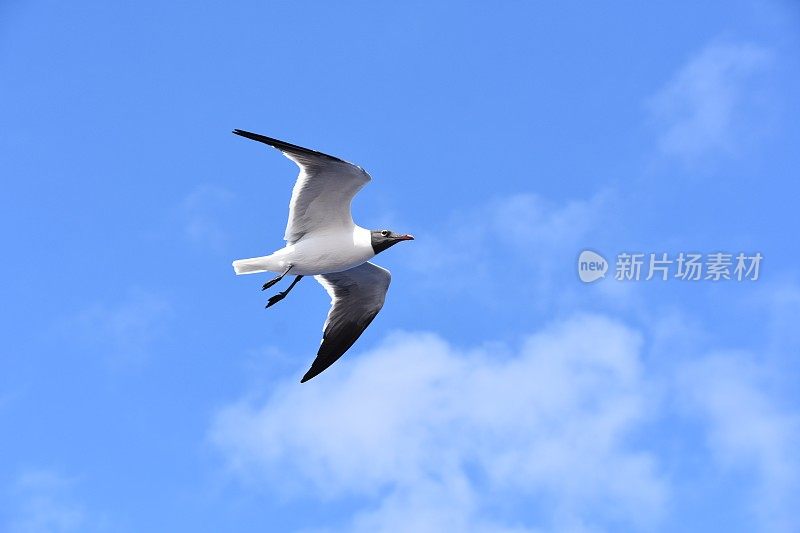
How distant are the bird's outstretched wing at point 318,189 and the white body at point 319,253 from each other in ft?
0.41

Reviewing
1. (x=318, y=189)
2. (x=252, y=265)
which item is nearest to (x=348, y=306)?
(x=252, y=265)

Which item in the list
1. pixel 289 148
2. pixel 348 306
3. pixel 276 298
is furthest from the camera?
pixel 348 306

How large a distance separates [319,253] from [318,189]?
1.09 m

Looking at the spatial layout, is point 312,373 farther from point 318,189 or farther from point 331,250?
point 318,189

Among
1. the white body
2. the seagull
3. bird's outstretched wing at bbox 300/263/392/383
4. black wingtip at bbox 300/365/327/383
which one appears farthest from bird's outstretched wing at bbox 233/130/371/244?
black wingtip at bbox 300/365/327/383

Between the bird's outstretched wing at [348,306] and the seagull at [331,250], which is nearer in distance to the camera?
the seagull at [331,250]

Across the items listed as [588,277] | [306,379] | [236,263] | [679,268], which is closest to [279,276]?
[236,263]

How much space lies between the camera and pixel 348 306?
1955 centimetres

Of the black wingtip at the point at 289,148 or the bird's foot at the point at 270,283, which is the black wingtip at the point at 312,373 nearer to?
the bird's foot at the point at 270,283

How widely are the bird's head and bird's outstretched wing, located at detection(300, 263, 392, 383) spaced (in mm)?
1157

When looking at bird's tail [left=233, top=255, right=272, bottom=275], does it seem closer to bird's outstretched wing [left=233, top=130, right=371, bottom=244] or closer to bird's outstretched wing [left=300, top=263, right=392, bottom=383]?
bird's outstretched wing [left=233, top=130, right=371, bottom=244]

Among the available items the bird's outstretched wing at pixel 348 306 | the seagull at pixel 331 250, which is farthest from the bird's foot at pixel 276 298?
the bird's outstretched wing at pixel 348 306

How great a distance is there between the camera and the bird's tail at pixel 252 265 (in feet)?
58.3

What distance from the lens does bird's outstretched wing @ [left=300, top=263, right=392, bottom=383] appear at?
19266mm
